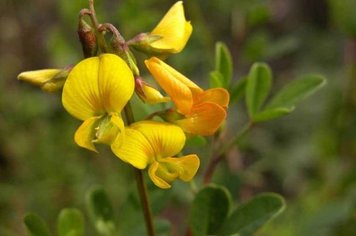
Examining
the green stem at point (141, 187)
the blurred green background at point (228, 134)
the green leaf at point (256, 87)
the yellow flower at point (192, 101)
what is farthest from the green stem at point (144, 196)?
the blurred green background at point (228, 134)

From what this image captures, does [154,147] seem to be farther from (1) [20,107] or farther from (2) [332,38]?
(2) [332,38]

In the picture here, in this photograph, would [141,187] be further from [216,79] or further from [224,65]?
[224,65]

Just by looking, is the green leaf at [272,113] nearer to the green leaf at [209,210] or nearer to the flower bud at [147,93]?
the green leaf at [209,210]

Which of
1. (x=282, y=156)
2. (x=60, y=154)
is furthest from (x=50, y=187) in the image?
(x=282, y=156)

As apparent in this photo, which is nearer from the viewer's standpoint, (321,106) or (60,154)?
(60,154)

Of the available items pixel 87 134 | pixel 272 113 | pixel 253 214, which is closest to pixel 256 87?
pixel 272 113
